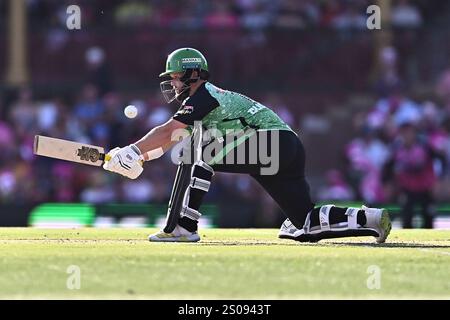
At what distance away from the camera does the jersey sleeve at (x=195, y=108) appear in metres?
10.8

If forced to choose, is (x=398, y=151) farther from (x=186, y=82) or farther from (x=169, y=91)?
(x=186, y=82)

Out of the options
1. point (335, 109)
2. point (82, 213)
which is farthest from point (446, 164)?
point (82, 213)

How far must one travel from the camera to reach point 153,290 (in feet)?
26.1

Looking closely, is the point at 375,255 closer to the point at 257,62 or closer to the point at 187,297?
the point at 187,297

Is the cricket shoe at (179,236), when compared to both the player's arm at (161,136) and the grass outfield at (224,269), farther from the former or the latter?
the player's arm at (161,136)

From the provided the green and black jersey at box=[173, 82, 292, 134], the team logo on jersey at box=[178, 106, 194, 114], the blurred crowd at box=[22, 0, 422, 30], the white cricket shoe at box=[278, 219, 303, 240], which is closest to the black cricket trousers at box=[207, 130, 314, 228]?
the green and black jersey at box=[173, 82, 292, 134]

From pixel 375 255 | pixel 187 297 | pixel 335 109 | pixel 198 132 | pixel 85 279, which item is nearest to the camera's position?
pixel 187 297

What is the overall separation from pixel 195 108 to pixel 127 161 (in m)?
0.79

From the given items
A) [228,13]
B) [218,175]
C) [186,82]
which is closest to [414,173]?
[218,175]

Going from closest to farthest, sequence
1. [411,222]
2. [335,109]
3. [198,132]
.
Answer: [198,132]
[411,222]
[335,109]

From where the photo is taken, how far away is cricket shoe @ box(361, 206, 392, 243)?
10.7m

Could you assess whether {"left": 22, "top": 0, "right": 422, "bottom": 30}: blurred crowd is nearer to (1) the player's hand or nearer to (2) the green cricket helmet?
(2) the green cricket helmet

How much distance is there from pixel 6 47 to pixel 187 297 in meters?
16.8

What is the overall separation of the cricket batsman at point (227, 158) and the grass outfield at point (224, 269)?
0.21m
